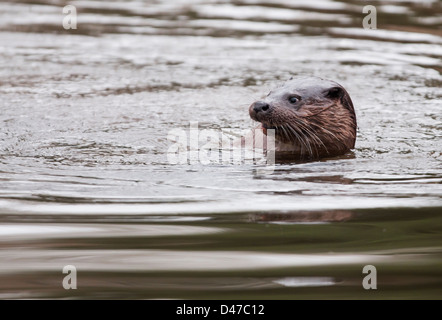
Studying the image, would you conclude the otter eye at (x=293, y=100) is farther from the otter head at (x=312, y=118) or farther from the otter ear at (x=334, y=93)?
the otter ear at (x=334, y=93)

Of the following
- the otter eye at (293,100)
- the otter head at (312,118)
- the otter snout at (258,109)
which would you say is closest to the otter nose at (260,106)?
the otter snout at (258,109)

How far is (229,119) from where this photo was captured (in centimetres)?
758

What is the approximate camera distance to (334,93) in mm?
6398

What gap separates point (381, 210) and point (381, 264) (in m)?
0.78

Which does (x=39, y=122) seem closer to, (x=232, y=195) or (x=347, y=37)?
(x=232, y=195)

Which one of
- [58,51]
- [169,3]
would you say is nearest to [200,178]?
[58,51]

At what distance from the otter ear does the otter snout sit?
634mm

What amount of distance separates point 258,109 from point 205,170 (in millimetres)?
574

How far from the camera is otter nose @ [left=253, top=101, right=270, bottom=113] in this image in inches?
231

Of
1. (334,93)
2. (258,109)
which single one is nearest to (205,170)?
(258,109)

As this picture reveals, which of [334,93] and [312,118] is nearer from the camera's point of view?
[312,118]

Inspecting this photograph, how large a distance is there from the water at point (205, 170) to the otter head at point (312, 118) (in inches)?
7.7

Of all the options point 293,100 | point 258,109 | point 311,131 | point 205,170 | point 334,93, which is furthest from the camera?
point 334,93

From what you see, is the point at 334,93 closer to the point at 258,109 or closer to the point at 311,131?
the point at 311,131
